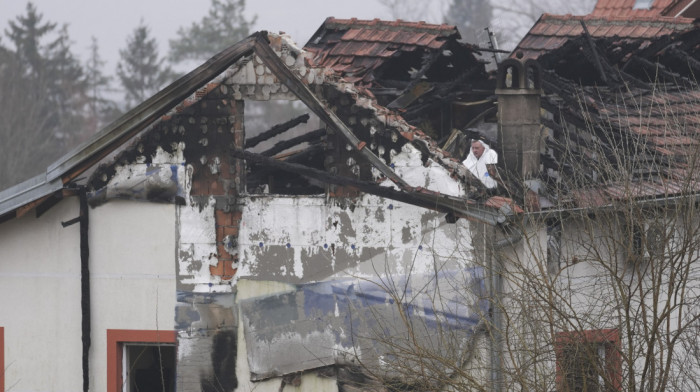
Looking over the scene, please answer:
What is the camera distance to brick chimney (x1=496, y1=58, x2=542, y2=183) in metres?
12.2

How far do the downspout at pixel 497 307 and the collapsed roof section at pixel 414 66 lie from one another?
12.0 ft

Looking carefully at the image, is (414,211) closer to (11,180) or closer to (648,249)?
(648,249)

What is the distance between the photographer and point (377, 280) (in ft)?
38.4

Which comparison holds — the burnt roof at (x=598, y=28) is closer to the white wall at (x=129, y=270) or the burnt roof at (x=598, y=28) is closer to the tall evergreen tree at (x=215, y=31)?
the white wall at (x=129, y=270)

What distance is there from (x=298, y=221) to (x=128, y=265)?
6.35 ft

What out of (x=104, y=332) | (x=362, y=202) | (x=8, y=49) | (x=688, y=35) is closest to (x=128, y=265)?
(x=104, y=332)

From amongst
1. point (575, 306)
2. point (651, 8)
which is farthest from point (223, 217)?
point (651, 8)

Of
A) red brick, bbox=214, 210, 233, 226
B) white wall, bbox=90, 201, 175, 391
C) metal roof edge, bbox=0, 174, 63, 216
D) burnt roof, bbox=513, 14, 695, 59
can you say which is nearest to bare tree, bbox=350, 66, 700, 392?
red brick, bbox=214, 210, 233, 226

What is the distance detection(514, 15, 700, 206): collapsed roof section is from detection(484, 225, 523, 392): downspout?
0.79 meters

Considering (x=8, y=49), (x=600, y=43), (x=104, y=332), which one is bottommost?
(x=104, y=332)

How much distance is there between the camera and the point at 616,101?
13.5m

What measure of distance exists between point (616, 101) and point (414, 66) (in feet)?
11.0

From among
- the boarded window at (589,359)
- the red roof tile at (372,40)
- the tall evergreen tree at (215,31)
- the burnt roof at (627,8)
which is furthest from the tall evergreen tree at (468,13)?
the boarded window at (589,359)

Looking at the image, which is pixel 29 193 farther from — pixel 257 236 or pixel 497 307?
pixel 497 307
